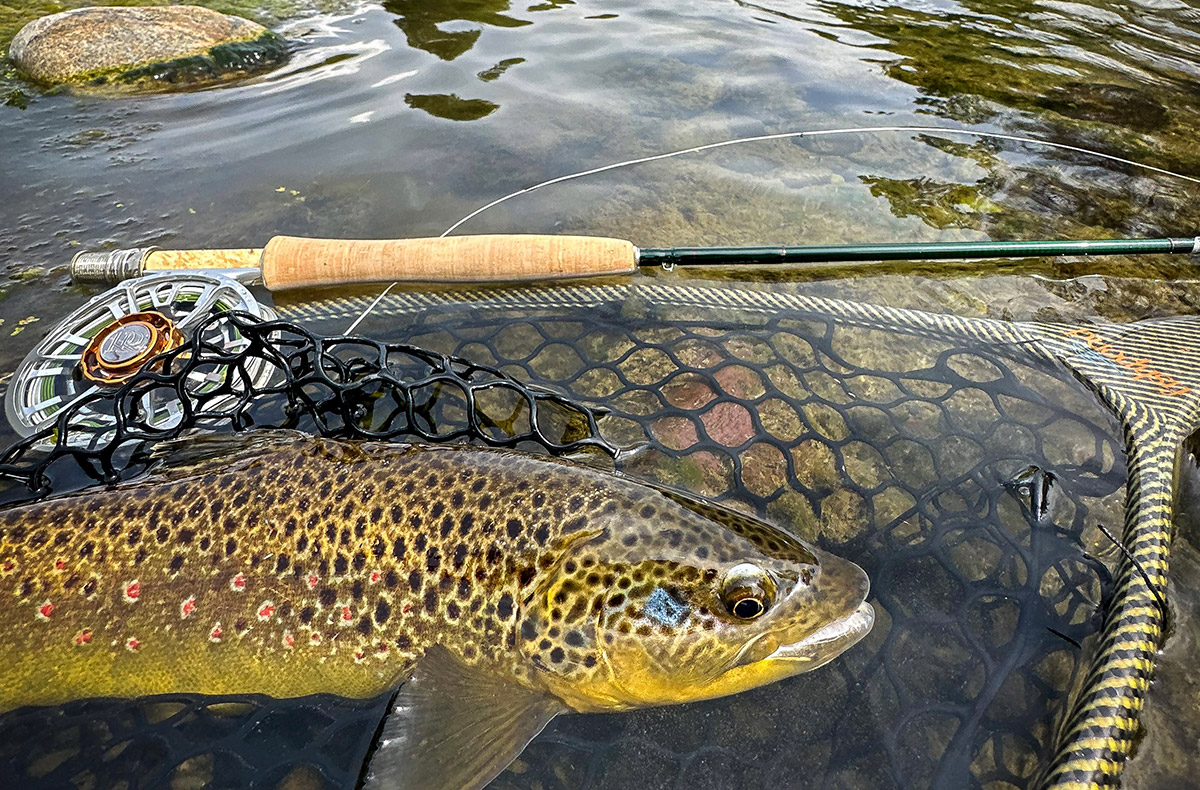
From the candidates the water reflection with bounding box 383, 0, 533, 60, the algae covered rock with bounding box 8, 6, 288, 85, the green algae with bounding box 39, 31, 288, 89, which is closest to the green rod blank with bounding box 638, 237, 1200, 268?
the water reflection with bounding box 383, 0, 533, 60

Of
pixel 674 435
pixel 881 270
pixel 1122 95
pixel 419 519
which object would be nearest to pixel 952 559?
pixel 674 435

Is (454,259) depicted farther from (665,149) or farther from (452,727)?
(665,149)

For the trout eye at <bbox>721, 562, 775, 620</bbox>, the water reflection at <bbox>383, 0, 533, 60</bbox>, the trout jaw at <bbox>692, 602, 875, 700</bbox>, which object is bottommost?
the trout jaw at <bbox>692, 602, 875, 700</bbox>

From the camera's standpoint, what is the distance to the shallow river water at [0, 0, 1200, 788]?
4.74m

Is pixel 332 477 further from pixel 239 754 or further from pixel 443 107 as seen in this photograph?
pixel 443 107

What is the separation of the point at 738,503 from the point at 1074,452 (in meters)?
1.48

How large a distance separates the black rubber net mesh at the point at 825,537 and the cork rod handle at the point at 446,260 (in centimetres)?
20

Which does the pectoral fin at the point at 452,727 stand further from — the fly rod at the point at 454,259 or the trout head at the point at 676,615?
the fly rod at the point at 454,259

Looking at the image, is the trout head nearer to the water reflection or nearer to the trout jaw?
the trout jaw

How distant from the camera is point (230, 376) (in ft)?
9.80

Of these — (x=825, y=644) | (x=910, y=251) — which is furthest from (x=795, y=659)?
(x=910, y=251)

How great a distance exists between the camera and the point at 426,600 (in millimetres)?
A: 2295

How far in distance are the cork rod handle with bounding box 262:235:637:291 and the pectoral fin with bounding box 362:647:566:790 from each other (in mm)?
2283

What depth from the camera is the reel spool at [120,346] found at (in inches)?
125
